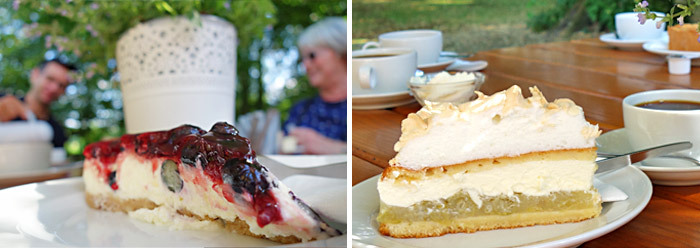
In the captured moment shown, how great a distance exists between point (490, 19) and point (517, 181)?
4.35 metres

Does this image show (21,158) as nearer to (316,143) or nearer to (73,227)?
(73,227)

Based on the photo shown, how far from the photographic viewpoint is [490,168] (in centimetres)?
58

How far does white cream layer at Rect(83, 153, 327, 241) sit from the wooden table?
6.9 inches

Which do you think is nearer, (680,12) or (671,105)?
(680,12)

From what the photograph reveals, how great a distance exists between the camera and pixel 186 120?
103 cm

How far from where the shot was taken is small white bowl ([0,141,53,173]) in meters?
1.16

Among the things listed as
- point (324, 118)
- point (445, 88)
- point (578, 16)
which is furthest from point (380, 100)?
point (578, 16)

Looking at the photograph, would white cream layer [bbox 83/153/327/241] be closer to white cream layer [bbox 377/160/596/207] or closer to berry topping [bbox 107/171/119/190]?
berry topping [bbox 107/171/119/190]

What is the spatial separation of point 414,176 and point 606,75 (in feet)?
2.87

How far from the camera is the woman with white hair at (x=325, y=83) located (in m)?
2.30

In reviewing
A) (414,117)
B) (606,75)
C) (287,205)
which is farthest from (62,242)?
(606,75)

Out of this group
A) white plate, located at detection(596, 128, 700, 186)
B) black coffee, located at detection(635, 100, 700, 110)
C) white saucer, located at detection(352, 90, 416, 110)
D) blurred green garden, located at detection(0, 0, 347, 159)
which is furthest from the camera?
blurred green garden, located at detection(0, 0, 347, 159)

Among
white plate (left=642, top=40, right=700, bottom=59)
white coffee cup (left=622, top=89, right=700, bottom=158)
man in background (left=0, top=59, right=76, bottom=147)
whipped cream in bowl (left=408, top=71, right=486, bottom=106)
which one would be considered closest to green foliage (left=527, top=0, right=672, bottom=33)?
white plate (left=642, top=40, right=700, bottom=59)

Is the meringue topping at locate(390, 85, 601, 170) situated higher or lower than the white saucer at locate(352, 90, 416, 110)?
higher
